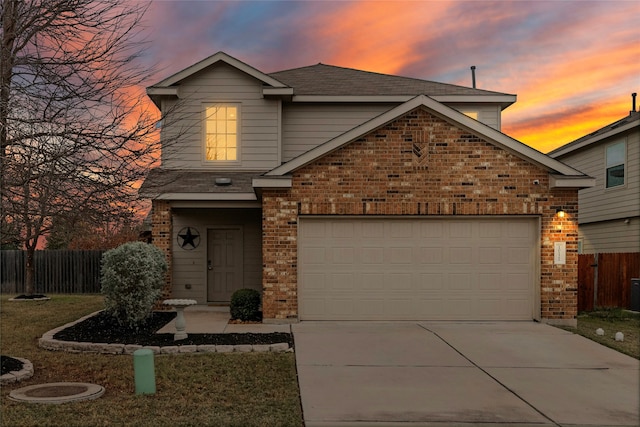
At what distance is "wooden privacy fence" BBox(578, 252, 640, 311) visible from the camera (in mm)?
14875

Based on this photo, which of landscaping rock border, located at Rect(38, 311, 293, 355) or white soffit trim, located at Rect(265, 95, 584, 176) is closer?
landscaping rock border, located at Rect(38, 311, 293, 355)

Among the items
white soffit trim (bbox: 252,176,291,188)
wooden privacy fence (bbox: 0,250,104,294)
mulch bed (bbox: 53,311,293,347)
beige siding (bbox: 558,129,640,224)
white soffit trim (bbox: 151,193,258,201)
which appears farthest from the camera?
wooden privacy fence (bbox: 0,250,104,294)

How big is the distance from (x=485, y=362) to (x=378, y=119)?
18.1ft

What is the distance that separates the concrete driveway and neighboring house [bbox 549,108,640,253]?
792 cm

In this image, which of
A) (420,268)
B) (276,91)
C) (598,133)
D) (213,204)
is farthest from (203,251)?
(598,133)

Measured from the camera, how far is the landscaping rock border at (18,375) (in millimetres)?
7025

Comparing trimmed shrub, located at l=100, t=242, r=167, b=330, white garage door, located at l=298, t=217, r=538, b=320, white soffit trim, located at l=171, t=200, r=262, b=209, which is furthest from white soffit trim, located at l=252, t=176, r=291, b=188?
trimmed shrub, located at l=100, t=242, r=167, b=330

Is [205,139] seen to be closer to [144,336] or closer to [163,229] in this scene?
[163,229]

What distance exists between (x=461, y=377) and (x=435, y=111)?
240 inches

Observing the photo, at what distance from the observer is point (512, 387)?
698cm

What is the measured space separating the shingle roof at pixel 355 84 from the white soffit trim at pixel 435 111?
4340 mm

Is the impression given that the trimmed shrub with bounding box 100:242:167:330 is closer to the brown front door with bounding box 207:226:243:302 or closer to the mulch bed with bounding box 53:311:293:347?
the mulch bed with bounding box 53:311:293:347

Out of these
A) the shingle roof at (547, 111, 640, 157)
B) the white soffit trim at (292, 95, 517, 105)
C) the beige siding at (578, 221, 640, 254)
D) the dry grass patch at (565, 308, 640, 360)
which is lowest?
the dry grass patch at (565, 308, 640, 360)

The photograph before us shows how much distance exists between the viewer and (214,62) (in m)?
14.8
